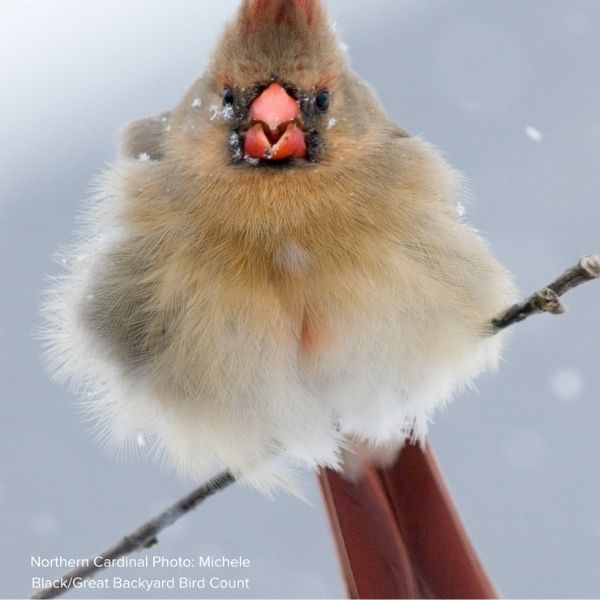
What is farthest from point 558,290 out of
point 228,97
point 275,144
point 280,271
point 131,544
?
point 131,544

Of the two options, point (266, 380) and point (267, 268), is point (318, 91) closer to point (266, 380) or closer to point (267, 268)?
point (267, 268)

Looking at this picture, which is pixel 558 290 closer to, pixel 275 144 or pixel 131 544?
pixel 275 144

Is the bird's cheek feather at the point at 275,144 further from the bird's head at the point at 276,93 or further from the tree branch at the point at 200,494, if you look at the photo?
the tree branch at the point at 200,494

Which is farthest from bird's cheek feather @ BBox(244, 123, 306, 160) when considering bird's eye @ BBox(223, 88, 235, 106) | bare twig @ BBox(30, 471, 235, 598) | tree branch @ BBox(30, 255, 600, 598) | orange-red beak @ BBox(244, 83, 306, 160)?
bare twig @ BBox(30, 471, 235, 598)

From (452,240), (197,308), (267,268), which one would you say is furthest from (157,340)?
(452,240)

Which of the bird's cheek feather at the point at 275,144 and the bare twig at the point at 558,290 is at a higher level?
the bird's cheek feather at the point at 275,144

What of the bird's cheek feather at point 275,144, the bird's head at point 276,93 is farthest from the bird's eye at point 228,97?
the bird's cheek feather at point 275,144
